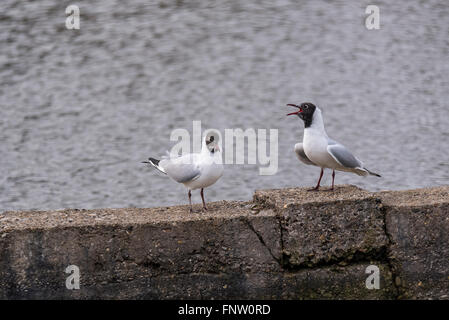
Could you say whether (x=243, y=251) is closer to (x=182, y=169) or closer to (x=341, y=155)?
(x=182, y=169)

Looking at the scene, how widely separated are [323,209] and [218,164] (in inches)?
29.1

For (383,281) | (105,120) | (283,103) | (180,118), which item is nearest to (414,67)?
(283,103)

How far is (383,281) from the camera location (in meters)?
5.21

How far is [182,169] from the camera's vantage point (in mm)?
5320

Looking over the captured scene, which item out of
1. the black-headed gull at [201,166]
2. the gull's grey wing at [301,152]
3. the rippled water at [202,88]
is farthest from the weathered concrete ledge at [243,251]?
the rippled water at [202,88]

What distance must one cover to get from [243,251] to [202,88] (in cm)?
727

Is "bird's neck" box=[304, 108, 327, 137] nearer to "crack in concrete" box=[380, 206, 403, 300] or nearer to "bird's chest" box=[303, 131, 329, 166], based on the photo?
"bird's chest" box=[303, 131, 329, 166]

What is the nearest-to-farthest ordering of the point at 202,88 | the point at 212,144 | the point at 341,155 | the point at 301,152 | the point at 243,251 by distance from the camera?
the point at 243,251 → the point at 212,144 → the point at 341,155 → the point at 301,152 → the point at 202,88

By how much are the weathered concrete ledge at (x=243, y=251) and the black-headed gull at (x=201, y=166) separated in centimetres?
23

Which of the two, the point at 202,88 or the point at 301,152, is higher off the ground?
the point at 301,152

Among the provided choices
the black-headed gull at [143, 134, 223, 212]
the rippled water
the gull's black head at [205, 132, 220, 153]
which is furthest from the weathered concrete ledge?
the rippled water

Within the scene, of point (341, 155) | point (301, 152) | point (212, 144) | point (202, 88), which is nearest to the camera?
point (212, 144)

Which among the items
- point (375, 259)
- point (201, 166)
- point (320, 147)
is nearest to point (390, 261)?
point (375, 259)

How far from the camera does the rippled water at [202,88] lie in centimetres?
976
